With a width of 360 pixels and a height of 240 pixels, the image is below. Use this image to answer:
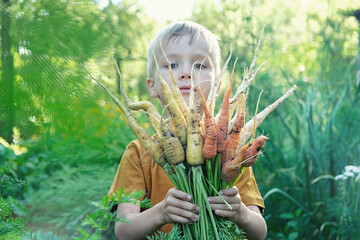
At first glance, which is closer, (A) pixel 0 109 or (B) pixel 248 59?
(A) pixel 0 109

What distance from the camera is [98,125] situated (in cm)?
138

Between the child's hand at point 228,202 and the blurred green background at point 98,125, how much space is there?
433mm

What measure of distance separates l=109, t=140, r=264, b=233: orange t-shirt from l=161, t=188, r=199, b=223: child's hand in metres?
0.45

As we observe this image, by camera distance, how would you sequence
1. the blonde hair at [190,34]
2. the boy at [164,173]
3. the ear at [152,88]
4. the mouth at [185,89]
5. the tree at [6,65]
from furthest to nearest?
the ear at [152,88] < the blonde hair at [190,34] < the mouth at [185,89] < the boy at [164,173] < the tree at [6,65]

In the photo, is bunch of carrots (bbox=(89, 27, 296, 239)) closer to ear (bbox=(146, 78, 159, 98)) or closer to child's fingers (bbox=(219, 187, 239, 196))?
child's fingers (bbox=(219, 187, 239, 196))

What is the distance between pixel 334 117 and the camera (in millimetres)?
3014

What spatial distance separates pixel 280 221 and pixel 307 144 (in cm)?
59

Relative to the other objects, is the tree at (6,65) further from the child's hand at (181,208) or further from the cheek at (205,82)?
the cheek at (205,82)

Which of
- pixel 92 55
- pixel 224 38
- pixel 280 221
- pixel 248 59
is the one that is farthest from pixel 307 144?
pixel 92 55

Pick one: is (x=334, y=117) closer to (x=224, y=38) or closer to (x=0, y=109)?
(x=224, y=38)

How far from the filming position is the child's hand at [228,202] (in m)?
1.19

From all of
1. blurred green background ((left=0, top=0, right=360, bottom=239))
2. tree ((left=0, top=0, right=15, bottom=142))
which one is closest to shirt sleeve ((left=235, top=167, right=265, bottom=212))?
blurred green background ((left=0, top=0, right=360, bottom=239))

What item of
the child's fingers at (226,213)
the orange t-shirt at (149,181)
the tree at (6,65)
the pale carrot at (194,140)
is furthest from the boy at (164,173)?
the tree at (6,65)

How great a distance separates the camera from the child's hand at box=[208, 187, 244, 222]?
1.19 m
